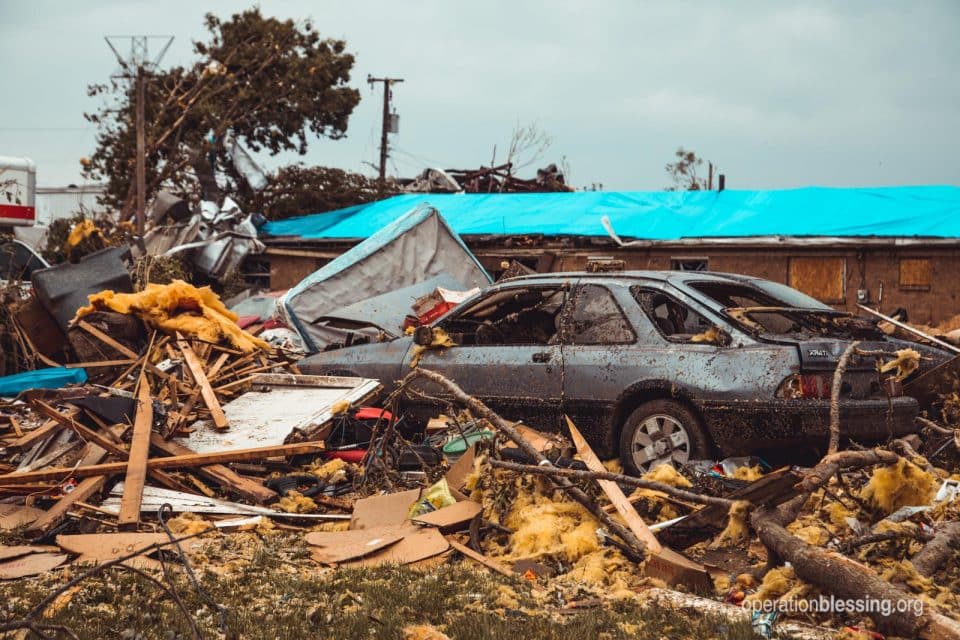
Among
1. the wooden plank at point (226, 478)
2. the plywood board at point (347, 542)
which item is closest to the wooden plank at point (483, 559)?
the plywood board at point (347, 542)

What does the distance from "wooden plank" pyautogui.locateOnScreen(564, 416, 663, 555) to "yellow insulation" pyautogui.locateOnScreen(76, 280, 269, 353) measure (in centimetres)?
556

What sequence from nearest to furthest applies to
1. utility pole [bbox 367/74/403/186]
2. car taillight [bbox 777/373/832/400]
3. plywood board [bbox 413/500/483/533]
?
plywood board [bbox 413/500/483/533] < car taillight [bbox 777/373/832/400] < utility pole [bbox 367/74/403/186]

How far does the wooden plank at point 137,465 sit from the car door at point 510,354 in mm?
2116

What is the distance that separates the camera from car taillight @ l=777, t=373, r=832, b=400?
6.41 meters

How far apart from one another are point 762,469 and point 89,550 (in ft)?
14.2

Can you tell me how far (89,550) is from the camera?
564cm

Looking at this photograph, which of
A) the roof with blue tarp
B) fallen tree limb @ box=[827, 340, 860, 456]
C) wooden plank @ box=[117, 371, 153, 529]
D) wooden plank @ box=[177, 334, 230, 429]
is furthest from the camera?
the roof with blue tarp

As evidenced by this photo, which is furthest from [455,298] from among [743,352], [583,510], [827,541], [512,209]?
[512,209]

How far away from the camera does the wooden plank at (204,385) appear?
322 inches

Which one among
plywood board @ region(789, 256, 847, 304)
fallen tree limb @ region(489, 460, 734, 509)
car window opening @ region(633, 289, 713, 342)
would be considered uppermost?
plywood board @ region(789, 256, 847, 304)

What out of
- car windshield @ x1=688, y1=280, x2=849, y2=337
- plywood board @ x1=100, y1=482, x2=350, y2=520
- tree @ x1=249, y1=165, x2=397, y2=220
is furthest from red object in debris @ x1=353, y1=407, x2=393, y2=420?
tree @ x1=249, y1=165, x2=397, y2=220

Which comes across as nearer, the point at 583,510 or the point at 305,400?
the point at 583,510

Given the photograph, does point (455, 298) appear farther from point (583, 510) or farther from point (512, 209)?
point (512, 209)

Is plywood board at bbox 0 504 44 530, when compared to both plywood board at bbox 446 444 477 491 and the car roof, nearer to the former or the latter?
plywood board at bbox 446 444 477 491
